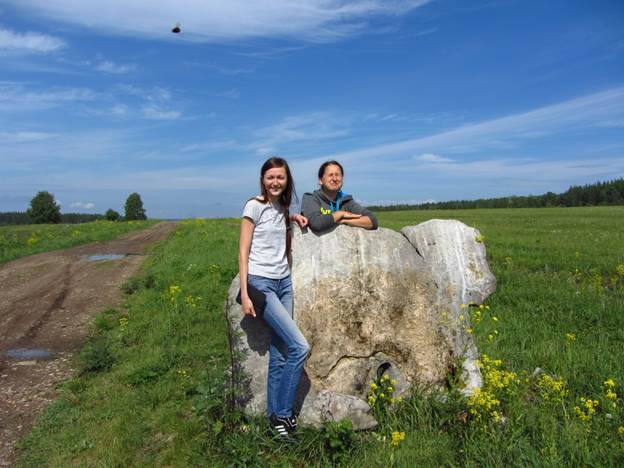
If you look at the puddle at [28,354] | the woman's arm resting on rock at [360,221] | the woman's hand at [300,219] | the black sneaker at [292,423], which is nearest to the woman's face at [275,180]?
the woman's hand at [300,219]

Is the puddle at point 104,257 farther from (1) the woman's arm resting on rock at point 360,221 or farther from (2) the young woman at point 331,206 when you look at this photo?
(1) the woman's arm resting on rock at point 360,221

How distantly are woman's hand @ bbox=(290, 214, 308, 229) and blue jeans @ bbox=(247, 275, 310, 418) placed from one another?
0.87m

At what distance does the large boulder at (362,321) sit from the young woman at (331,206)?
20 centimetres

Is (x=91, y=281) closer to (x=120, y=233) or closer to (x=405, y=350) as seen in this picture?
(x=405, y=350)

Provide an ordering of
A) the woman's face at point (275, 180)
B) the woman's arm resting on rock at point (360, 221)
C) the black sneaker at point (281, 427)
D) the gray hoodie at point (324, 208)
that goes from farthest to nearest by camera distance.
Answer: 1. the woman's arm resting on rock at point (360, 221)
2. the gray hoodie at point (324, 208)
3. the woman's face at point (275, 180)
4. the black sneaker at point (281, 427)

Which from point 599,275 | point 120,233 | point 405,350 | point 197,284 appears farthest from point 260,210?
point 120,233

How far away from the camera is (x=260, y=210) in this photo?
465 cm

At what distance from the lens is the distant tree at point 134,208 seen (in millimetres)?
89562

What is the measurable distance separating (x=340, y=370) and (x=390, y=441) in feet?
3.24

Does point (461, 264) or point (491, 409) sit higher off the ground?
point (461, 264)

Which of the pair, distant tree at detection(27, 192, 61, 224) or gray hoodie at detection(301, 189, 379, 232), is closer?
gray hoodie at detection(301, 189, 379, 232)

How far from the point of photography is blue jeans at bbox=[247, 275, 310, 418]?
438 cm

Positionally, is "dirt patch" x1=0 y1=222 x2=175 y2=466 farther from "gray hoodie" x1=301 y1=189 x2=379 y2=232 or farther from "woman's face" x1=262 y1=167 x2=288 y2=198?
"gray hoodie" x1=301 y1=189 x2=379 y2=232

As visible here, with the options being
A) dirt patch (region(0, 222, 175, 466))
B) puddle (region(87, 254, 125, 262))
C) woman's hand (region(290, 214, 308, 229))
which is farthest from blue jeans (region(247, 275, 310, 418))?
puddle (region(87, 254, 125, 262))
